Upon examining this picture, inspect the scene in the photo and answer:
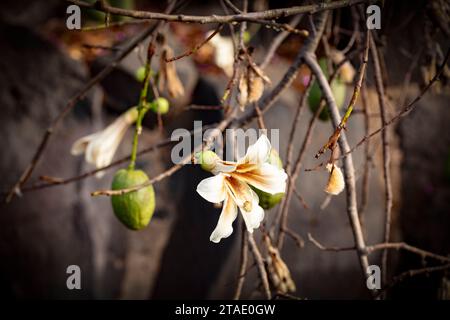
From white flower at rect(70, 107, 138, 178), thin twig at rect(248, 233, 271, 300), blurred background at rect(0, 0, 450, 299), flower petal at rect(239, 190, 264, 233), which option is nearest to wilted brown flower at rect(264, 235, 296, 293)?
thin twig at rect(248, 233, 271, 300)

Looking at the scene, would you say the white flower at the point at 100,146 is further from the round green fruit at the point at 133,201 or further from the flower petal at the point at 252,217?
the flower petal at the point at 252,217

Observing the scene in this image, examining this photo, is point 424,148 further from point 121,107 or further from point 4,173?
point 4,173

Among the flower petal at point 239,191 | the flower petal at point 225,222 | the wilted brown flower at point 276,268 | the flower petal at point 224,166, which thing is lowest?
the wilted brown flower at point 276,268

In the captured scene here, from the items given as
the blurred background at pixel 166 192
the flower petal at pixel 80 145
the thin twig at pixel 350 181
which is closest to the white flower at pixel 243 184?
the thin twig at pixel 350 181

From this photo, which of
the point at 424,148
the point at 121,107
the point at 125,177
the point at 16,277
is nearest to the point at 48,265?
the point at 16,277

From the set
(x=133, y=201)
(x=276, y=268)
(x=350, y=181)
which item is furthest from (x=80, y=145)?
(x=350, y=181)

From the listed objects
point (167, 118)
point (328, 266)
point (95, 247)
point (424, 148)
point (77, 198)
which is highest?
point (167, 118)

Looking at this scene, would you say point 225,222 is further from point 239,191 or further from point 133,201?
point 133,201

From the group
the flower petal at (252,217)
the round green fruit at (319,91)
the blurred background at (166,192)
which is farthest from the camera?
the blurred background at (166,192)
